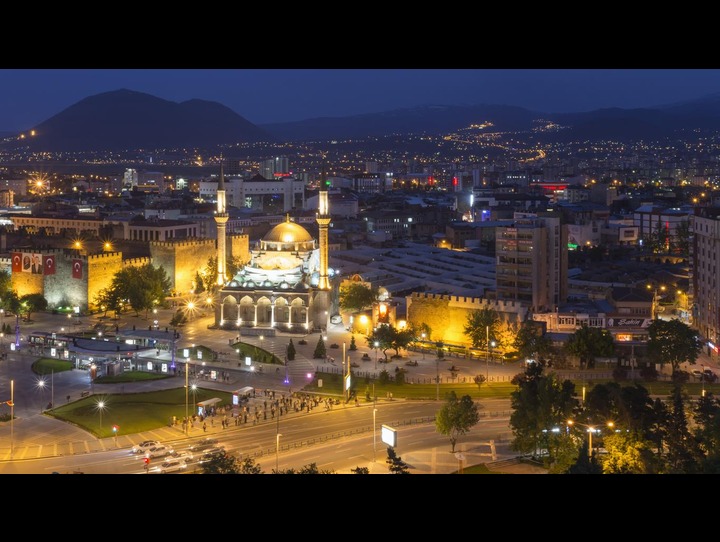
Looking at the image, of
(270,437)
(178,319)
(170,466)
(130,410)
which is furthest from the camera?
(178,319)

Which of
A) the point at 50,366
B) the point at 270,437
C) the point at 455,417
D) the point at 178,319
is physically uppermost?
the point at 178,319

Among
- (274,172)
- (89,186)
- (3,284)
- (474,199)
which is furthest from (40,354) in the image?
(274,172)

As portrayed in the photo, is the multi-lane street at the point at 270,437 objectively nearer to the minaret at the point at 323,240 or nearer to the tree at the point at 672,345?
the tree at the point at 672,345

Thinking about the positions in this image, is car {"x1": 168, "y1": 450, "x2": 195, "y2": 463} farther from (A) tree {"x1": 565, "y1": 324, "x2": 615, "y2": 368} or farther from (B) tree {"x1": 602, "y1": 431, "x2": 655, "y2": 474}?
(A) tree {"x1": 565, "y1": 324, "x2": 615, "y2": 368}

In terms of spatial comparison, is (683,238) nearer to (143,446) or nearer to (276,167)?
(143,446)

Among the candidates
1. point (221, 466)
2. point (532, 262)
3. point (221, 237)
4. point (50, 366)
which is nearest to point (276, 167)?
point (221, 237)
